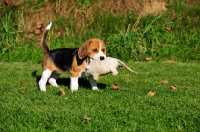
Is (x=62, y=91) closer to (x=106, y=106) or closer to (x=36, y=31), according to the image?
(x=106, y=106)

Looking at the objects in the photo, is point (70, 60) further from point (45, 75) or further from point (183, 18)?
point (183, 18)

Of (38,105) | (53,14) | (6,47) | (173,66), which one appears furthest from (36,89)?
(53,14)

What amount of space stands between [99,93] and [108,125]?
1.73 metres

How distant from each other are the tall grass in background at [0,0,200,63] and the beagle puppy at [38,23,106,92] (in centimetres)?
411

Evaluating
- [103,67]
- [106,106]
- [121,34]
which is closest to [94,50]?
[103,67]

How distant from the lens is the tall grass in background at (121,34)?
11.6 metres

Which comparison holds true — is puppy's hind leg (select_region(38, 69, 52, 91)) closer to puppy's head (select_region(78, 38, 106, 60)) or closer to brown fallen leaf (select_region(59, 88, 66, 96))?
brown fallen leaf (select_region(59, 88, 66, 96))

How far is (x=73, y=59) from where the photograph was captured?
719 cm

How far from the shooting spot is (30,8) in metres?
13.3

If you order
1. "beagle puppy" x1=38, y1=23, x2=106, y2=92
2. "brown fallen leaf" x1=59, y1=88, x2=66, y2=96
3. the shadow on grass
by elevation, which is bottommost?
the shadow on grass

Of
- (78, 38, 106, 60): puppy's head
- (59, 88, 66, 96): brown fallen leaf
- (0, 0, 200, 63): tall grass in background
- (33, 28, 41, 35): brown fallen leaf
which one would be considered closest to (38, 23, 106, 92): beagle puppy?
(78, 38, 106, 60): puppy's head

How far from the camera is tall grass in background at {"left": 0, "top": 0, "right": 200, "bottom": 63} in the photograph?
1162 cm

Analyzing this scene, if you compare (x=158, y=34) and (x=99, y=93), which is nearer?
(x=99, y=93)

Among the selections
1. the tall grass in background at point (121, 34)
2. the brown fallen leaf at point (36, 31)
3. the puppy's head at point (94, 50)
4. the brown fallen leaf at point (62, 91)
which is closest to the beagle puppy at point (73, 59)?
the puppy's head at point (94, 50)
